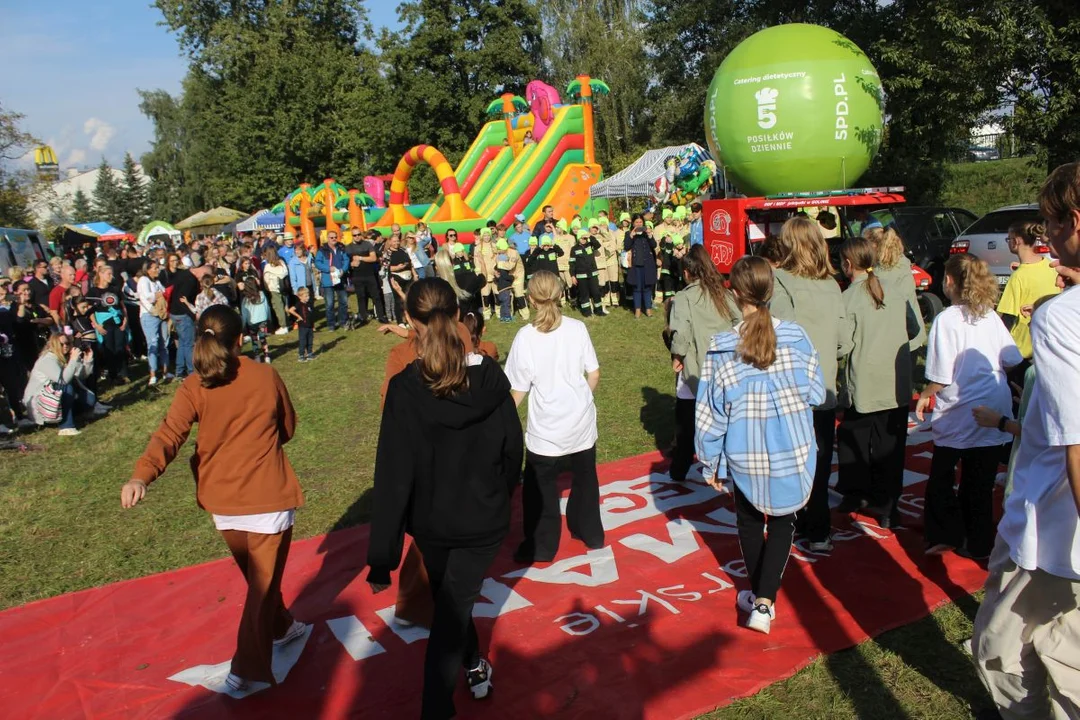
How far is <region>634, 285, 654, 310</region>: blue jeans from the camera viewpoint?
14.4 m

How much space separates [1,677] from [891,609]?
183 inches

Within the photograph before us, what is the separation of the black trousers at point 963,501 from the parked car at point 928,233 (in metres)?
8.93

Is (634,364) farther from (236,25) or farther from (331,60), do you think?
(236,25)

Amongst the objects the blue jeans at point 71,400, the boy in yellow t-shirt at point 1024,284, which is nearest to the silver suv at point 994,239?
the boy in yellow t-shirt at point 1024,284

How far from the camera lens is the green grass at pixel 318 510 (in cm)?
345

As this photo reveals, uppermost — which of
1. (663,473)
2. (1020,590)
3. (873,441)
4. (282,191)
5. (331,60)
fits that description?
(331,60)

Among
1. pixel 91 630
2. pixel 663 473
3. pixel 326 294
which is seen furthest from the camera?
pixel 326 294

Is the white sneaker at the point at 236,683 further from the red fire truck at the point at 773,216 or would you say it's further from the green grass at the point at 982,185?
the green grass at the point at 982,185

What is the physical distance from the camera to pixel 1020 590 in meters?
2.41

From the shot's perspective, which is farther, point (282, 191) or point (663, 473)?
point (282, 191)

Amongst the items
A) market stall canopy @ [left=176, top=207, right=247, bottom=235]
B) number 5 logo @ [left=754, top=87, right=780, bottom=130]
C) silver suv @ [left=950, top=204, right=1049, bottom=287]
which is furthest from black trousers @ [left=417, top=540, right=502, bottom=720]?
market stall canopy @ [left=176, top=207, right=247, bottom=235]

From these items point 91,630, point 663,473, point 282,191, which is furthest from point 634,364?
point 282,191

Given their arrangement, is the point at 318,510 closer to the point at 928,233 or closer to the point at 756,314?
the point at 756,314

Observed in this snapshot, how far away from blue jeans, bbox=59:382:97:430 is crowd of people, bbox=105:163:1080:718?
5.66 meters
